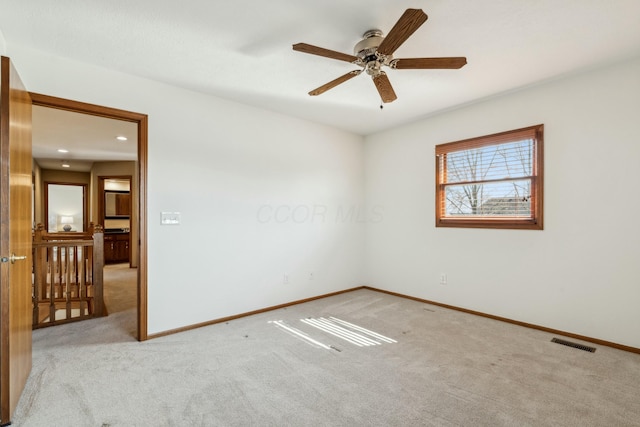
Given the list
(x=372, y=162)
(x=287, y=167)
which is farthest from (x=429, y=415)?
(x=372, y=162)

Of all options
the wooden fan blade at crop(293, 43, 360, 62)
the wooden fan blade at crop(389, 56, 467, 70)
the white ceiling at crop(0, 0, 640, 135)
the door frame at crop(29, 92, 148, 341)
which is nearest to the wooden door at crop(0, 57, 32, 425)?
the white ceiling at crop(0, 0, 640, 135)

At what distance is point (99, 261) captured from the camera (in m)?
3.79

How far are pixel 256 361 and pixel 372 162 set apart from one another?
3.46 m

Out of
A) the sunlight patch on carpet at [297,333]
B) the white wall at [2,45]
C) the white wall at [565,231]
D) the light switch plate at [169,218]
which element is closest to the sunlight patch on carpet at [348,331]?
the sunlight patch on carpet at [297,333]

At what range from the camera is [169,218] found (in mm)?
3061

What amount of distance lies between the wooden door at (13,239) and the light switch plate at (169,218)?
3.25 ft

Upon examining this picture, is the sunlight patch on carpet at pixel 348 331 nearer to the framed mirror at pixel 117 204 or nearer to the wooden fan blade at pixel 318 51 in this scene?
the wooden fan blade at pixel 318 51

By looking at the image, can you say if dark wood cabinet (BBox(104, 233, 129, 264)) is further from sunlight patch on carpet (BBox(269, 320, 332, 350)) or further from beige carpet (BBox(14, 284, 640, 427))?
sunlight patch on carpet (BBox(269, 320, 332, 350))

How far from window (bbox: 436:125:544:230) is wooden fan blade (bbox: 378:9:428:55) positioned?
7.01 feet

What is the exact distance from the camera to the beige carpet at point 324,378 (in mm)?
1806

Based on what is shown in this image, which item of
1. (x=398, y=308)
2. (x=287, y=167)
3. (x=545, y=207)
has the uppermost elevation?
(x=287, y=167)

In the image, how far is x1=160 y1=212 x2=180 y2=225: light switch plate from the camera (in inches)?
119

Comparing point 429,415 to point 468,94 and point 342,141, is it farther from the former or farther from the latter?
point 342,141

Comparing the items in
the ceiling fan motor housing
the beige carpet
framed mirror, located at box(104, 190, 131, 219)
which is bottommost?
the beige carpet
